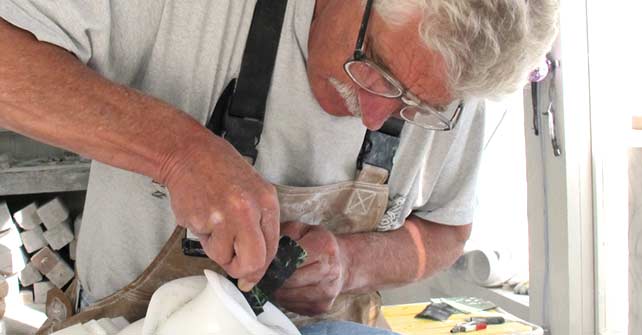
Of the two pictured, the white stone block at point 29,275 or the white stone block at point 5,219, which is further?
the white stone block at point 29,275

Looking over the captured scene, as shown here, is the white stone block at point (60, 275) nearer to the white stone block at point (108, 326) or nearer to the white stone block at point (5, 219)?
the white stone block at point (5, 219)

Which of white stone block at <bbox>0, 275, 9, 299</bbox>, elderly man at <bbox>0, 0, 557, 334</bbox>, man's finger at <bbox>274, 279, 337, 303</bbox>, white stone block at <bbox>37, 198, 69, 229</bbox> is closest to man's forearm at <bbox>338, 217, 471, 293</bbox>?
elderly man at <bbox>0, 0, 557, 334</bbox>

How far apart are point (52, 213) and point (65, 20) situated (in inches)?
124

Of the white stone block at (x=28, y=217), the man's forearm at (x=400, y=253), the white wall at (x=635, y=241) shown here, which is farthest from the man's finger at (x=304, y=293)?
the white stone block at (x=28, y=217)

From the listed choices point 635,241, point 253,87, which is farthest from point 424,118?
point 635,241

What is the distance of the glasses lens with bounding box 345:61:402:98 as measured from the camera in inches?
53.6

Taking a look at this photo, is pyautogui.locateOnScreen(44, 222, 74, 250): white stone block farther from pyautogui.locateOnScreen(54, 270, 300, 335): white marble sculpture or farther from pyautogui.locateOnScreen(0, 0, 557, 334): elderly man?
pyautogui.locateOnScreen(54, 270, 300, 335): white marble sculpture

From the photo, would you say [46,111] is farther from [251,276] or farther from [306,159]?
[306,159]

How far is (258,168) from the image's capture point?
1447mm

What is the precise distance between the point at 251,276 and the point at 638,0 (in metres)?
2.18

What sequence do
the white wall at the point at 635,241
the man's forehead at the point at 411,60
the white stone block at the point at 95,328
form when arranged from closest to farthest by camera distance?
the white stone block at the point at 95,328
the man's forehead at the point at 411,60
the white wall at the point at 635,241

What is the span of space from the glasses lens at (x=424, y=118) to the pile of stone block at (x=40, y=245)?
121 inches

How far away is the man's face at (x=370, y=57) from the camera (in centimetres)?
133

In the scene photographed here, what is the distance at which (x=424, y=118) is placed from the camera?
1.49 metres
